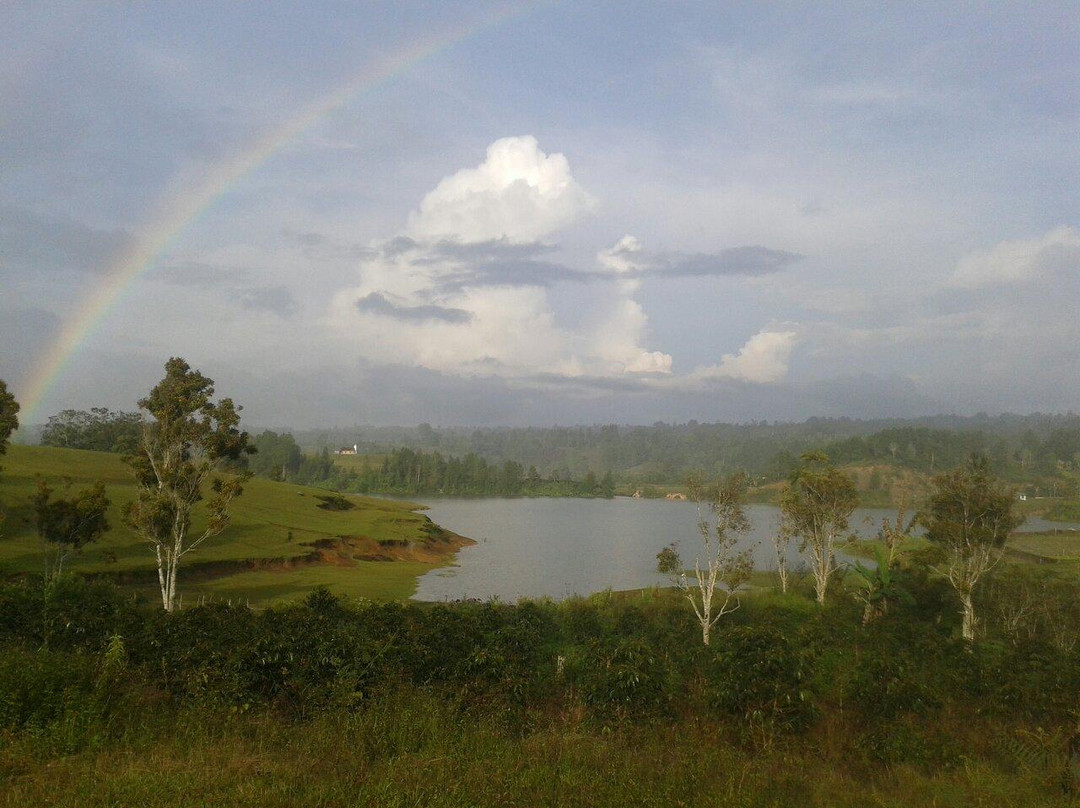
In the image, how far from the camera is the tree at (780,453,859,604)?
2578cm

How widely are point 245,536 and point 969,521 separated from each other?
34.3 metres

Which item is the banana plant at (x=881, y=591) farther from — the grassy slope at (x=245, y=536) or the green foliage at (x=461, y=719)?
the grassy slope at (x=245, y=536)

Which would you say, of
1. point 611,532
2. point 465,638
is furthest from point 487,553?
point 465,638

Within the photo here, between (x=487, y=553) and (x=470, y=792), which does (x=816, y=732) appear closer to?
(x=470, y=792)

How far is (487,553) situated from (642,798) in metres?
49.3

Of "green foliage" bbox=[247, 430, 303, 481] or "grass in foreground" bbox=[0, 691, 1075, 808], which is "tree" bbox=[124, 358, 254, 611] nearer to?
"grass in foreground" bbox=[0, 691, 1075, 808]

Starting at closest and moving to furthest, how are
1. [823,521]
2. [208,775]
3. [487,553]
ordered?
[208,775], [823,521], [487,553]

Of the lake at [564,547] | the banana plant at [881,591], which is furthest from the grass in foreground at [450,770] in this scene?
the banana plant at [881,591]

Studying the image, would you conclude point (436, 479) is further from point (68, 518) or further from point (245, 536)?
point (68, 518)

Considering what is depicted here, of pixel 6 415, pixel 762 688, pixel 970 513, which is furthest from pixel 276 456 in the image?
pixel 762 688

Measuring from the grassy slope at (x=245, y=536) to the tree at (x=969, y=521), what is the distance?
817 inches

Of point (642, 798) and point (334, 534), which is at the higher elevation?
Answer: point (642, 798)

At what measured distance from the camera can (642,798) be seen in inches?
184

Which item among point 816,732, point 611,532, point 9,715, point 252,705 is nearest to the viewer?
point 9,715
